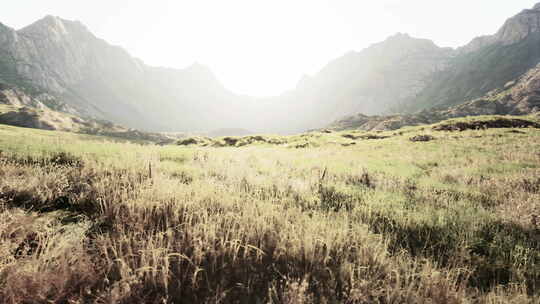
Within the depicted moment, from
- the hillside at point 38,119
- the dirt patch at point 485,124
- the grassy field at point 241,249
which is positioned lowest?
the grassy field at point 241,249

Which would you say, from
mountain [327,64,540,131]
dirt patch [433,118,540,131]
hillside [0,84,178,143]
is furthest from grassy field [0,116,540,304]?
hillside [0,84,178,143]

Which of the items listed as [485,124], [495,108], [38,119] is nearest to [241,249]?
[485,124]

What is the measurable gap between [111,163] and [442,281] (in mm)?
7535

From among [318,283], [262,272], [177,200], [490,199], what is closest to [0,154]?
[177,200]

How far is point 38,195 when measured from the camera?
13.0ft

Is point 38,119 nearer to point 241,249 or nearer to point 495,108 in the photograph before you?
point 241,249

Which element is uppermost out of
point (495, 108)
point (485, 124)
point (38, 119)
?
point (495, 108)

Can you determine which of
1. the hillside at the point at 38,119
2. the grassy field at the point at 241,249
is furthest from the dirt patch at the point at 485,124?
the hillside at the point at 38,119

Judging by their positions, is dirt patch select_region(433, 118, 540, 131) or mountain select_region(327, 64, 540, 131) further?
mountain select_region(327, 64, 540, 131)

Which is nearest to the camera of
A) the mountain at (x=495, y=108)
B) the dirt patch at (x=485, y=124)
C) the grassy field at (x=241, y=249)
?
the grassy field at (x=241, y=249)

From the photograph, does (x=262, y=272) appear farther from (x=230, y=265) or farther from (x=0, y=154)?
(x=0, y=154)

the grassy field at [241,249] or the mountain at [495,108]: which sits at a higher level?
the mountain at [495,108]

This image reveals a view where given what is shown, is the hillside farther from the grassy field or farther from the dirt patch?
the grassy field

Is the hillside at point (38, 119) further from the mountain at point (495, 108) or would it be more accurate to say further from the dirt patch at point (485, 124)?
the mountain at point (495, 108)
